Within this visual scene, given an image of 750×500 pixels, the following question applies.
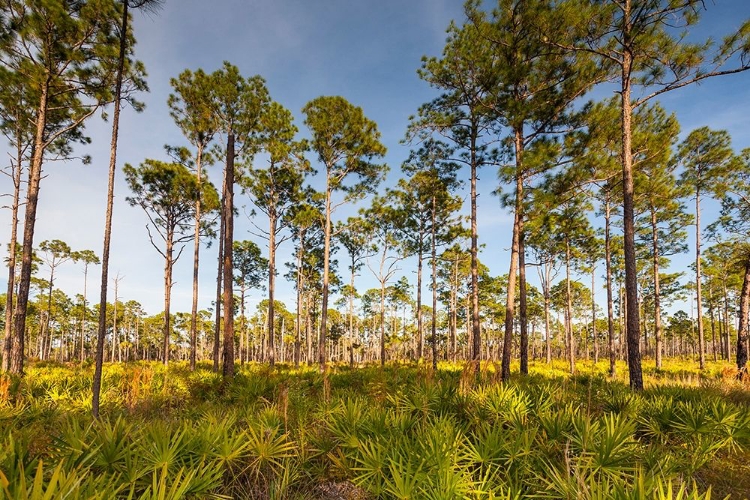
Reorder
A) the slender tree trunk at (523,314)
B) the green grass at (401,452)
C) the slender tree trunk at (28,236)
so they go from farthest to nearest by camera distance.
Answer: the slender tree trunk at (523,314) → the slender tree trunk at (28,236) → the green grass at (401,452)

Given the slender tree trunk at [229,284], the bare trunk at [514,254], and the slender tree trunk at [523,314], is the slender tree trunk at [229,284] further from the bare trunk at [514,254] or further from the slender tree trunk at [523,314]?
the slender tree trunk at [523,314]

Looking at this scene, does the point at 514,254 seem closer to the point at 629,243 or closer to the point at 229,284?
the point at 629,243

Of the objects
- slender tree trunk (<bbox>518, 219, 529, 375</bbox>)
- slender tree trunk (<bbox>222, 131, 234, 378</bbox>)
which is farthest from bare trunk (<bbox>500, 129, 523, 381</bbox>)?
slender tree trunk (<bbox>222, 131, 234, 378</bbox>)

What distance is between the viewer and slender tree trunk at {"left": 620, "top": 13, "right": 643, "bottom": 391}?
8.91 meters

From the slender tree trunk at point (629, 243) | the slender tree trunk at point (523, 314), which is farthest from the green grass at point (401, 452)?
the slender tree trunk at point (523, 314)

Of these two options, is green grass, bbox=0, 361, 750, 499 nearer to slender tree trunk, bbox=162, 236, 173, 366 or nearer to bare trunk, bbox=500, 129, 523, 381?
bare trunk, bbox=500, 129, 523, 381

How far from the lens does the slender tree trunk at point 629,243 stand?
8914mm

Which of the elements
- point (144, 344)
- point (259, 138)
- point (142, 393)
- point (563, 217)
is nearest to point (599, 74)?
point (563, 217)

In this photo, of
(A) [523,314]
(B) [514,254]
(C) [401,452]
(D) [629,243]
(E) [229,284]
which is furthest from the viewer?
(A) [523,314]

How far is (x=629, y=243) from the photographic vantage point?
930 cm

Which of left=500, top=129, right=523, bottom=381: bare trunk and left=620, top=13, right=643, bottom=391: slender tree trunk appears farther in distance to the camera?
left=500, top=129, right=523, bottom=381: bare trunk

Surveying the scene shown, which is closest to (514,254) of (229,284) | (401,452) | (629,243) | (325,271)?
(629,243)

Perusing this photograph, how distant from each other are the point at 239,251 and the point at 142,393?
21.8 m

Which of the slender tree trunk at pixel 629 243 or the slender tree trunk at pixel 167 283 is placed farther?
the slender tree trunk at pixel 167 283
